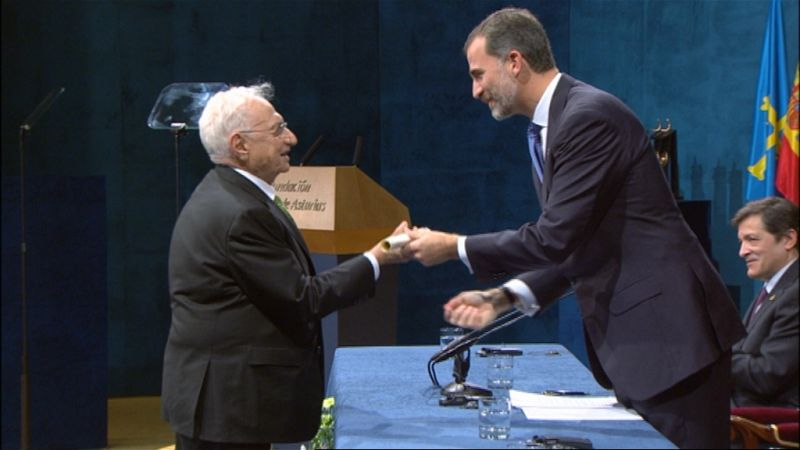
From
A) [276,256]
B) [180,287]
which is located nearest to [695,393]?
[276,256]

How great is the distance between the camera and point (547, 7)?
7.35 metres

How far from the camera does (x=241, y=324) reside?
9.60ft

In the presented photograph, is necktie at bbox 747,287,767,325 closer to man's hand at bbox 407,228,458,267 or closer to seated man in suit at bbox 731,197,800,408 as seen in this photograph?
seated man in suit at bbox 731,197,800,408

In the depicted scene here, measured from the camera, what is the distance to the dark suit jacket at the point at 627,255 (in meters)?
2.62

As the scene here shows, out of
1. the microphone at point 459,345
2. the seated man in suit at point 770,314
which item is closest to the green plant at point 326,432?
the microphone at point 459,345

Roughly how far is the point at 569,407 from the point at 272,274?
853mm

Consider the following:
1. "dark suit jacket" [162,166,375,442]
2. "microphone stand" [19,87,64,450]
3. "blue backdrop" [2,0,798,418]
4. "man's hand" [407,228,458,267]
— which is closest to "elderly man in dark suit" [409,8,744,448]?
"man's hand" [407,228,458,267]

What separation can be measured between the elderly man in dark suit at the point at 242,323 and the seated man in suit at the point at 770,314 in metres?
1.28

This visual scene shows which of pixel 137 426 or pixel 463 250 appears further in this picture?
pixel 137 426

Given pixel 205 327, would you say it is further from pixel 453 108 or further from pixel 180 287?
pixel 453 108

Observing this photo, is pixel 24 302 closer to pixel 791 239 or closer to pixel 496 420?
pixel 496 420

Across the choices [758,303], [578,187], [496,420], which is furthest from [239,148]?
[758,303]

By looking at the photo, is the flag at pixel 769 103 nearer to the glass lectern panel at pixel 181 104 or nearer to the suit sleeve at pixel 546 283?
the suit sleeve at pixel 546 283

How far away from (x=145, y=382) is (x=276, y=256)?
501cm
